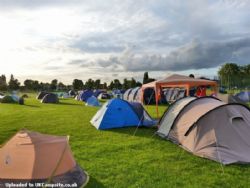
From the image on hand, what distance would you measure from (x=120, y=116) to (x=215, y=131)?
235 inches

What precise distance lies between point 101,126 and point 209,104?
5.47 metres

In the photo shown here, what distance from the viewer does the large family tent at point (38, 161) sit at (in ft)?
17.8

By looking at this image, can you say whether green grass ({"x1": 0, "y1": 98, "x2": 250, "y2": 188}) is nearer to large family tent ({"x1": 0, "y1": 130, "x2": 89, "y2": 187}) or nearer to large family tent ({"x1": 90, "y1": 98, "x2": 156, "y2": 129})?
large family tent ({"x1": 0, "y1": 130, "x2": 89, "y2": 187})

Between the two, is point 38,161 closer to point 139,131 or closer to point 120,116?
point 139,131

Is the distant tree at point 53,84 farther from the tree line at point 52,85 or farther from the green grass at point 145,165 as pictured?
the green grass at point 145,165

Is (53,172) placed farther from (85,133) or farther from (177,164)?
(85,133)

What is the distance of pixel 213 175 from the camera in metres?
6.82

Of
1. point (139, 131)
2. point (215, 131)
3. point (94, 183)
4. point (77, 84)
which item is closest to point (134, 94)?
point (139, 131)

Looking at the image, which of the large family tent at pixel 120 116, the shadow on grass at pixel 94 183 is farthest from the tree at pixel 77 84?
the shadow on grass at pixel 94 183

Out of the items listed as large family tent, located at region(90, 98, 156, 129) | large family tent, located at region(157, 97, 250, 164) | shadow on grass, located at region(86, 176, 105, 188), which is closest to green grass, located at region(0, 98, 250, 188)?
shadow on grass, located at region(86, 176, 105, 188)

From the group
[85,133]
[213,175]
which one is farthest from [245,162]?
[85,133]

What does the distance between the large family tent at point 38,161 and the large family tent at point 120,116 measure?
7.12 m

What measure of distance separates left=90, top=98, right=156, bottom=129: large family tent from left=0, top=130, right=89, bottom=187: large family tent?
7.12 meters

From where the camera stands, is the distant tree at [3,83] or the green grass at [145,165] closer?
→ the green grass at [145,165]
